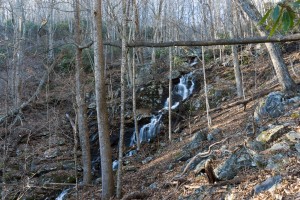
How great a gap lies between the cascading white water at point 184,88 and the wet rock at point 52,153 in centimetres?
632

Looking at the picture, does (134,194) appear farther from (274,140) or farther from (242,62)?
(242,62)

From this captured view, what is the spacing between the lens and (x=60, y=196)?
32.7ft

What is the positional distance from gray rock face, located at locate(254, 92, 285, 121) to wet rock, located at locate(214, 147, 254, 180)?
2705 mm

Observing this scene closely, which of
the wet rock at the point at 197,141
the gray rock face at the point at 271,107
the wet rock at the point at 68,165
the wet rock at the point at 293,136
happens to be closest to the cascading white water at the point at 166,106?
the wet rock at the point at 68,165

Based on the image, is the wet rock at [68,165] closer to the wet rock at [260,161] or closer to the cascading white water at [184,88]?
the cascading white water at [184,88]

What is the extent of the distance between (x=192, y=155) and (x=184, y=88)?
9585 mm

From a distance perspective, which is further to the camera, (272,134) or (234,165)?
(272,134)

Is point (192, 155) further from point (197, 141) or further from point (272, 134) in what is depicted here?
point (272, 134)

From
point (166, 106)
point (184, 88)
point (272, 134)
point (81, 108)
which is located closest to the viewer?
point (272, 134)

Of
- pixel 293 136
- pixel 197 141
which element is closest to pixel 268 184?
pixel 293 136

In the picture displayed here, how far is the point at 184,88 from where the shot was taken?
17922 millimetres

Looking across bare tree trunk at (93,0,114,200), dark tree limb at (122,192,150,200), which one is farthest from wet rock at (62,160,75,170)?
dark tree limb at (122,192,150,200)

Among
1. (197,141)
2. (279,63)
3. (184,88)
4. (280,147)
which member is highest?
(279,63)

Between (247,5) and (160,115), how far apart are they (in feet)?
25.3
